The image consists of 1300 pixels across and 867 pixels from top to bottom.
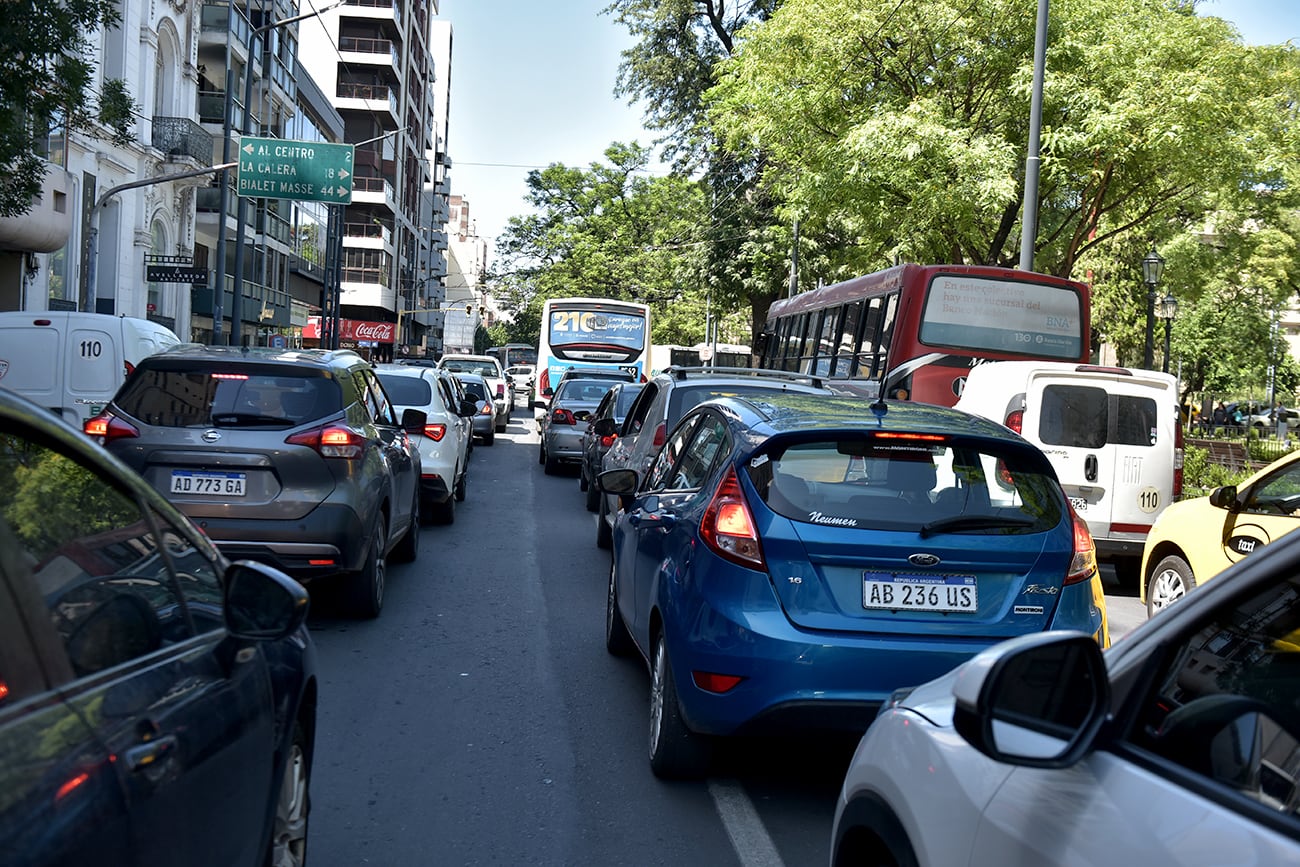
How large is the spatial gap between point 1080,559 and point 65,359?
10862mm

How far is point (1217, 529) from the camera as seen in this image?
8.65 m

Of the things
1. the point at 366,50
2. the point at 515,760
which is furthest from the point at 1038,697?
the point at 366,50

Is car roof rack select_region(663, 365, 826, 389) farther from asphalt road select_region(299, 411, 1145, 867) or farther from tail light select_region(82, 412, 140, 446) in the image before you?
tail light select_region(82, 412, 140, 446)

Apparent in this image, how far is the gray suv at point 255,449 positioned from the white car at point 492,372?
22.9 meters

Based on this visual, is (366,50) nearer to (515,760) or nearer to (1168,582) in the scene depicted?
(1168,582)

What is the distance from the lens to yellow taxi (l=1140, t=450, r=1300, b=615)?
805cm

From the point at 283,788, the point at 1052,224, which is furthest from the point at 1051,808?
the point at 1052,224

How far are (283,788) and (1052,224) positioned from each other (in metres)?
28.1

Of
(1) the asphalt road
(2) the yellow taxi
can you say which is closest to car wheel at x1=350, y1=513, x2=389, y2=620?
(1) the asphalt road

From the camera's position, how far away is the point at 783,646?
4.85 metres

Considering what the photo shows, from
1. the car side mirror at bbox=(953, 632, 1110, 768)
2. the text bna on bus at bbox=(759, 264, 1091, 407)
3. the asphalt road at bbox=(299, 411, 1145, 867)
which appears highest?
the text bna on bus at bbox=(759, 264, 1091, 407)

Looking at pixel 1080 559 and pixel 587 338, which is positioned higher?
pixel 587 338

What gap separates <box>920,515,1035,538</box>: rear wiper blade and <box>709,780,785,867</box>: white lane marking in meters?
1.25

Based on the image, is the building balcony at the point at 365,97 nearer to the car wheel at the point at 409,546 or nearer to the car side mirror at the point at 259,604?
the car wheel at the point at 409,546
